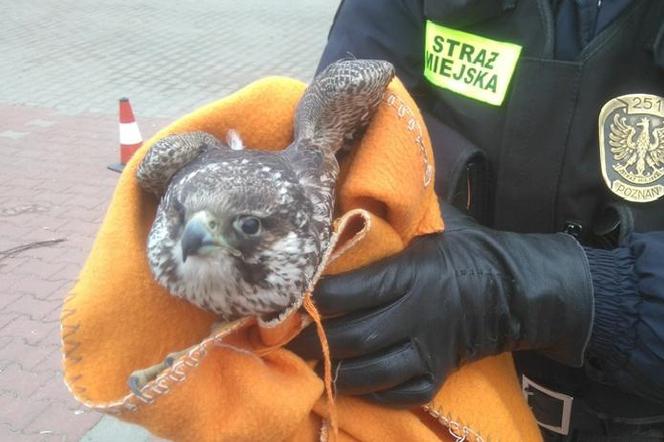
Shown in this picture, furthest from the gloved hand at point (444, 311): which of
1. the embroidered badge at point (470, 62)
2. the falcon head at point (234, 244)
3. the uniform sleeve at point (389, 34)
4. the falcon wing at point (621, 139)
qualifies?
the uniform sleeve at point (389, 34)

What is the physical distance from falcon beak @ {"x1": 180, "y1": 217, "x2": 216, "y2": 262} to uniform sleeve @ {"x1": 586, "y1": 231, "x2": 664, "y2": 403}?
35.7 inches

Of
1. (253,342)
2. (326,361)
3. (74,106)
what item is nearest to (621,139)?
(326,361)

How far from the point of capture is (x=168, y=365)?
1.50m

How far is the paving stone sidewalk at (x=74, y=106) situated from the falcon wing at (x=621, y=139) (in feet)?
9.09

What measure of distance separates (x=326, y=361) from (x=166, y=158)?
1.97 ft

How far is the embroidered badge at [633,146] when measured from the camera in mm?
1751

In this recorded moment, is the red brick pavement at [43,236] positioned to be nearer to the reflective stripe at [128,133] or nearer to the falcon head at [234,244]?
the reflective stripe at [128,133]

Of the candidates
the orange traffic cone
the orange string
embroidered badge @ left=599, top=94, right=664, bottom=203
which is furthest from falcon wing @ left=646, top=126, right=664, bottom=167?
the orange traffic cone

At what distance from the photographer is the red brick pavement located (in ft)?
12.2

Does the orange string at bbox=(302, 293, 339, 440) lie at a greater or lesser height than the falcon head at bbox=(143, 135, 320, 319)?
lesser

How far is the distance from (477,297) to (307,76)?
26.1 feet

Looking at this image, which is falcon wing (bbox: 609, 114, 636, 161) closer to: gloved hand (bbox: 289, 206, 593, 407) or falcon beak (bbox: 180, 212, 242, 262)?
gloved hand (bbox: 289, 206, 593, 407)

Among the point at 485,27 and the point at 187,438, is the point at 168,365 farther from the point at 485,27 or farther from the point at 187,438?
the point at 485,27

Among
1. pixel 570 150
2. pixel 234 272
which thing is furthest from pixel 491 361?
pixel 234 272
